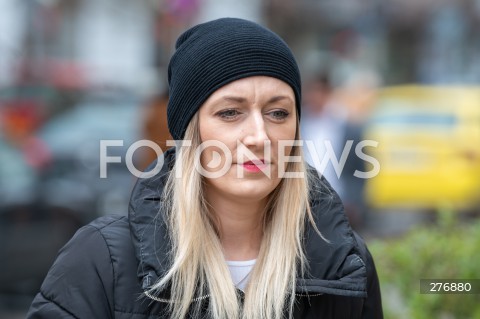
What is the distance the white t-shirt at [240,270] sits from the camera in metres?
2.71

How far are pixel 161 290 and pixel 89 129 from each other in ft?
27.2

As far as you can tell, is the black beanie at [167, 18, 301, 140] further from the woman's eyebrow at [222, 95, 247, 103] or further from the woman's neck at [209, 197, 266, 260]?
the woman's neck at [209, 197, 266, 260]

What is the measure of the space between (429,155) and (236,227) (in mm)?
10345

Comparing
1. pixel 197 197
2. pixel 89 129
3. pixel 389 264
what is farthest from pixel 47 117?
pixel 197 197

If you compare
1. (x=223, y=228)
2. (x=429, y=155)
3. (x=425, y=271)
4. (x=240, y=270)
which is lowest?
(x=425, y=271)

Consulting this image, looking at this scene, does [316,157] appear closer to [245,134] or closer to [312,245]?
[312,245]

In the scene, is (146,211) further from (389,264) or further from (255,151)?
(389,264)

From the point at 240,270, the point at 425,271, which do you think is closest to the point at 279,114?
the point at 240,270

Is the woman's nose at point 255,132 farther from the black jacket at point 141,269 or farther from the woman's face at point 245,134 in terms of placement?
the black jacket at point 141,269

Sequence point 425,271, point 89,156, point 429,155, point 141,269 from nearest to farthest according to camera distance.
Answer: point 141,269, point 425,271, point 89,156, point 429,155

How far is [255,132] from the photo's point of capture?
8.62ft

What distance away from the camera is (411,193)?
1280 centimetres

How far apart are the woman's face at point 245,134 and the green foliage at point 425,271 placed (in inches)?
60.5

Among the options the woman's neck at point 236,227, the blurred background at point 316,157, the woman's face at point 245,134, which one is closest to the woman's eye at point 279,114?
the woman's face at point 245,134
